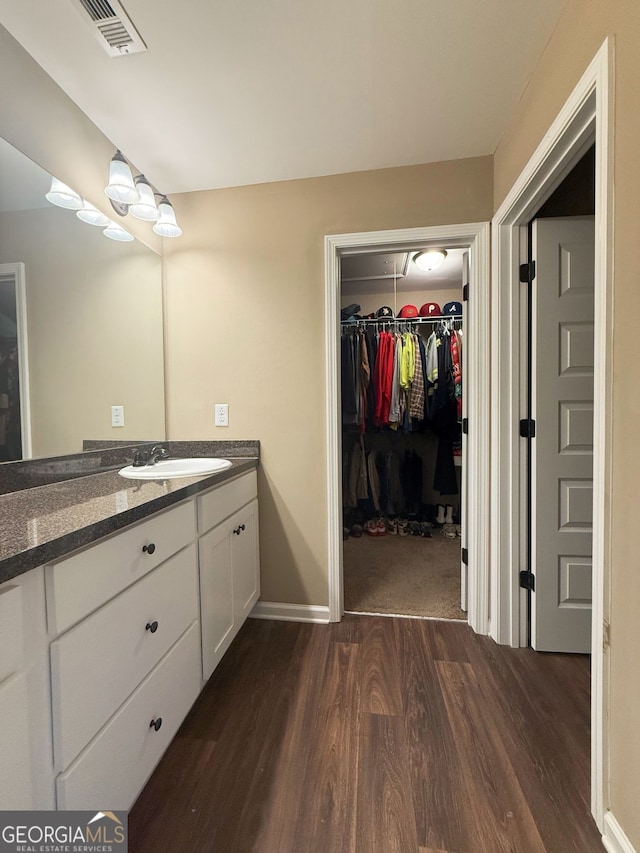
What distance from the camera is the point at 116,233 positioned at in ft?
5.44

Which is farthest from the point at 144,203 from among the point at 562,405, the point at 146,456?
the point at 562,405

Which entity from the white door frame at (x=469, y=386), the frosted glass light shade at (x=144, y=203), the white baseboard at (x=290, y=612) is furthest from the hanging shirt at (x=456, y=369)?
the frosted glass light shade at (x=144, y=203)

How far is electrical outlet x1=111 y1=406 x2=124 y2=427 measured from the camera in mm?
1671

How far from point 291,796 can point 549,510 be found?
141cm

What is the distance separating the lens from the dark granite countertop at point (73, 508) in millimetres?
640

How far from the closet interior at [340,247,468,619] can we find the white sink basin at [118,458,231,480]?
46.7 inches

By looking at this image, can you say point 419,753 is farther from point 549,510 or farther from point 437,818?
point 549,510

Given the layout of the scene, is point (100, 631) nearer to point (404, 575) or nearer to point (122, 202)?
point (122, 202)

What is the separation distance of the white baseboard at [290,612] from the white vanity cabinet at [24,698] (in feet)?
4.26

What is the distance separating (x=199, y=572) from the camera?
1.25 meters

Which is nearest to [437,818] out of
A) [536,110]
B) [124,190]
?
[536,110]

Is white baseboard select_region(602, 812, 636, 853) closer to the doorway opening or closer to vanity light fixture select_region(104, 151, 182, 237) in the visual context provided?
the doorway opening

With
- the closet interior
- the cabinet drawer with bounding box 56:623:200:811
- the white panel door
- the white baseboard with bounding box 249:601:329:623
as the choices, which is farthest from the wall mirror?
the white panel door

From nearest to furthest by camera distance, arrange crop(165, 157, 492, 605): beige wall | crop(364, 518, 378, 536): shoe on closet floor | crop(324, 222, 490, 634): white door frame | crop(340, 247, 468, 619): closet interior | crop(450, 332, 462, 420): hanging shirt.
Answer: crop(324, 222, 490, 634): white door frame → crop(165, 157, 492, 605): beige wall → crop(340, 247, 468, 619): closet interior → crop(450, 332, 462, 420): hanging shirt → crop(364, 518, 378, 536): shoe on closet floor
